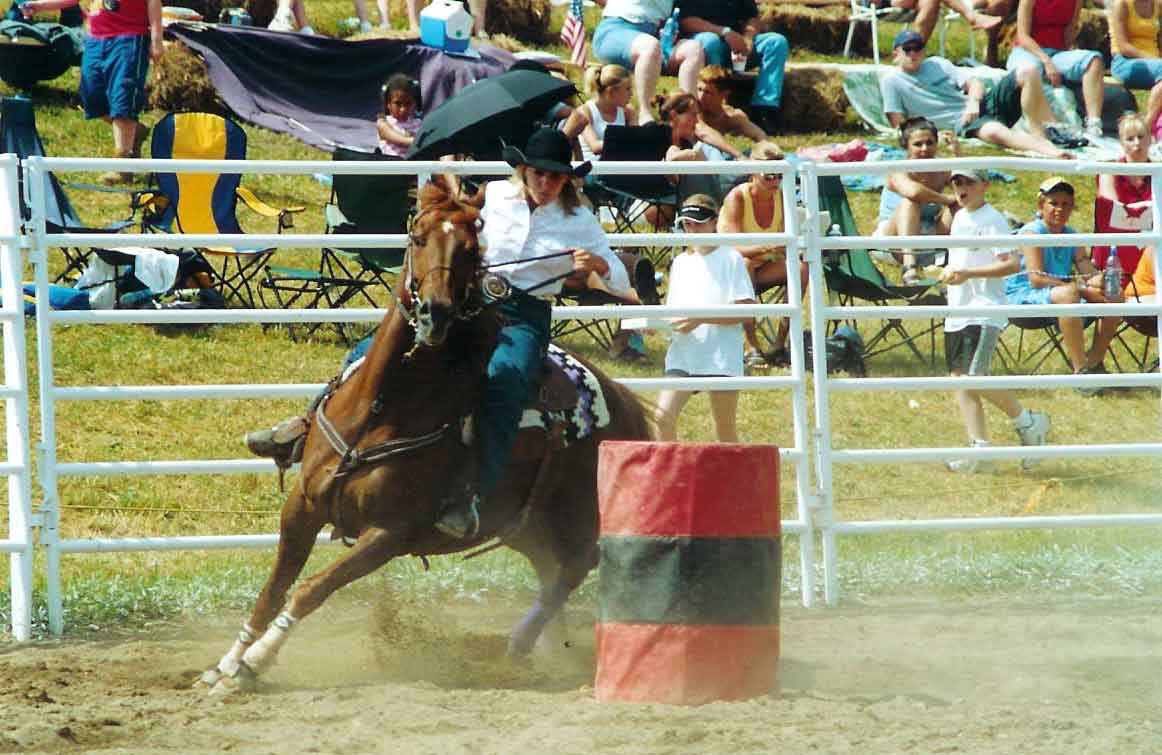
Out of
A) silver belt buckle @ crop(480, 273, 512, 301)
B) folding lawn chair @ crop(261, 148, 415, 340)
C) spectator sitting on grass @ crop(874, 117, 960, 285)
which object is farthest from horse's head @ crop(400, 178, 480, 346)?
spectator sitting on grass @ crop(874, 117, 960, 285)

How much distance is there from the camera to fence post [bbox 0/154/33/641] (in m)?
7.99

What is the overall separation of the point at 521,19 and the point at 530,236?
13100mm

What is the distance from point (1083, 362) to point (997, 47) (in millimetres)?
8519

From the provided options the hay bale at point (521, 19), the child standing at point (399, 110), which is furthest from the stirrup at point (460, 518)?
the hay bale at point (521, 19)

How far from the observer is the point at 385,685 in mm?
6926

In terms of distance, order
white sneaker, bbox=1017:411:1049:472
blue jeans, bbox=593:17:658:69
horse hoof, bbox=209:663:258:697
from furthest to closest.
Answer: blue jeans, bbox=593:17:658:69 → white sneaker, bbox=1017:411:1049:472 → horse hoof, bbox=209:663:258:697

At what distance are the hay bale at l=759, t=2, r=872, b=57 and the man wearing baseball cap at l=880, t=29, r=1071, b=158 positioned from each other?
420 cm

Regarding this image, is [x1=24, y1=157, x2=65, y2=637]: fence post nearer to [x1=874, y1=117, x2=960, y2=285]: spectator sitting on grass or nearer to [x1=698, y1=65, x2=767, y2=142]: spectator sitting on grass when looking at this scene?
[x1=874, y1=117, x2=960, y2=285]: spectator sitting on grass

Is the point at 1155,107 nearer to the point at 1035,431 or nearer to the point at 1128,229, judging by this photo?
the point at 1128,229

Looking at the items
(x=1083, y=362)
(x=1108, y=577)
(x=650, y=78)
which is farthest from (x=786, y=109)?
(x=1108, y=577)

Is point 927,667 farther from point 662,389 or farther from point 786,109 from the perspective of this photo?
point 786,109

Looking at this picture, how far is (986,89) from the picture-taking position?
57.4 ft

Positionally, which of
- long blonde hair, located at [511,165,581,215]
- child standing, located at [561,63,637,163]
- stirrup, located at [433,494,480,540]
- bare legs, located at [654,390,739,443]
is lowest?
bare legs, located at [654,390,739,443]

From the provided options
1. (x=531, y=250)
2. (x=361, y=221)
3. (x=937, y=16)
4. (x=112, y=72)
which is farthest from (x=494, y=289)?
(x=937, y=16)
